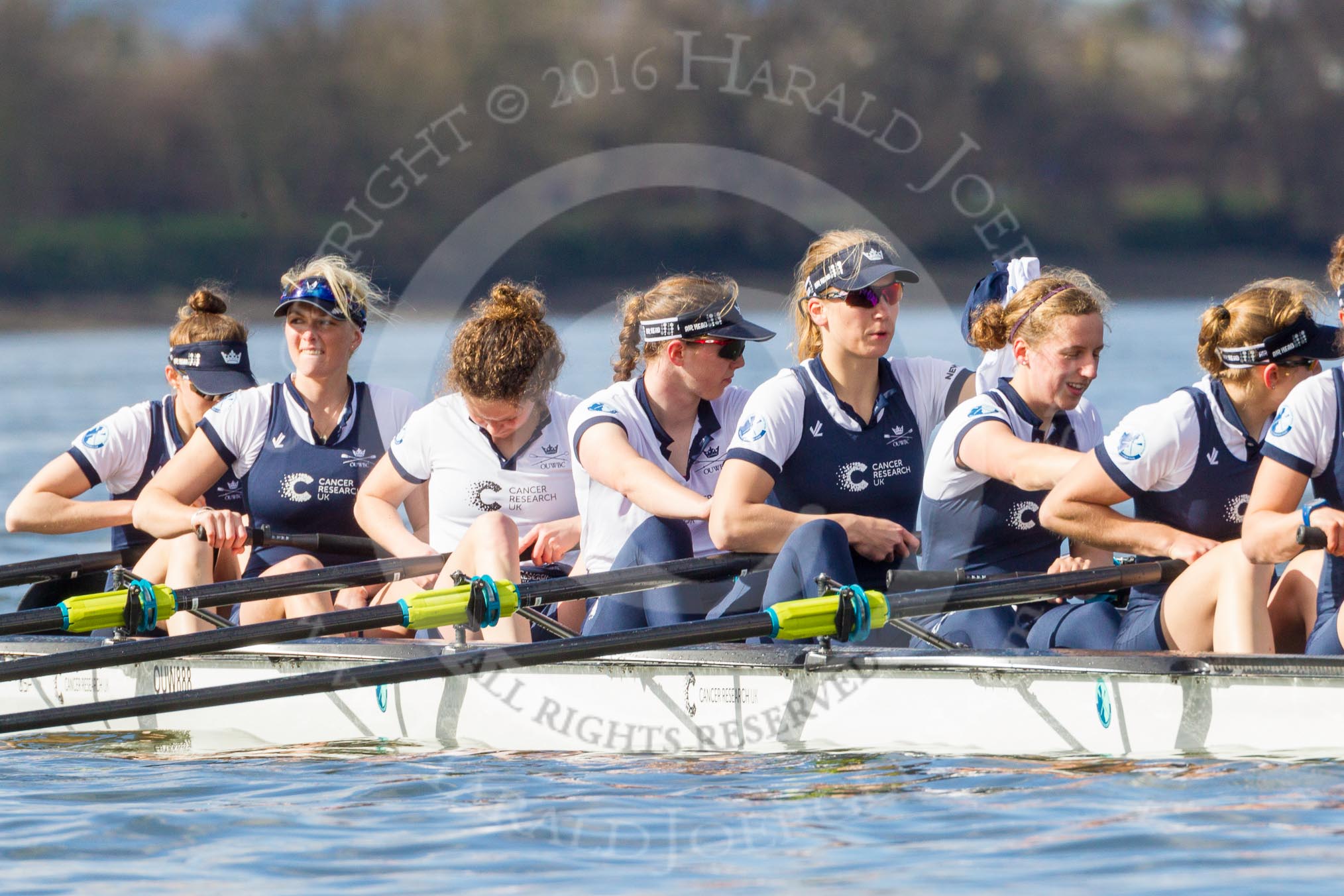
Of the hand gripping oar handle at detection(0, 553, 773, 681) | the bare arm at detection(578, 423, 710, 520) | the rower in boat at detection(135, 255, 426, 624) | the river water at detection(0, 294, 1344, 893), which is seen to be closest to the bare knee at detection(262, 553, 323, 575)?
the rower in boat at detection(135, 255, 426, 624)

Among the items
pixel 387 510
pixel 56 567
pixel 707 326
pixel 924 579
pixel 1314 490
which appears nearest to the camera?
pixel 1314 490

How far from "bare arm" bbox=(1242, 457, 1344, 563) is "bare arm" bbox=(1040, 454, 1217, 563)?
1.00 ft

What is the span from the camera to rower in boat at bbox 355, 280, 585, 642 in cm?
517

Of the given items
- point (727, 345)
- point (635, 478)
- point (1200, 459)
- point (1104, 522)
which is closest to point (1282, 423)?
point (1200, 459)

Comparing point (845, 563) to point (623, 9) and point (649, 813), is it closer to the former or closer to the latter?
point (649, 813)

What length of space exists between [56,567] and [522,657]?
7.89 ft

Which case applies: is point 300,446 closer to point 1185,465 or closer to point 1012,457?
point 1012,457

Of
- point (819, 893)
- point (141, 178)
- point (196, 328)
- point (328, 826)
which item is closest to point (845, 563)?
point (819, 893)

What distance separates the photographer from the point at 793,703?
461 centimetres

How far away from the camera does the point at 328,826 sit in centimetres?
425

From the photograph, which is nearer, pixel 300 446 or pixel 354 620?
pixel 354 620

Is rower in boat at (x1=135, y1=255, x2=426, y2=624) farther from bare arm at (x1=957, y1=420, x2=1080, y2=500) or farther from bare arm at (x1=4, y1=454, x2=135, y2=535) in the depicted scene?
bare arm at (x1=957, y1=420, x2=1080, y2=500)

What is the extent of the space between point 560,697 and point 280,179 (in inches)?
980

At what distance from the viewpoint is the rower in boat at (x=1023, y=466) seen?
4.72m
